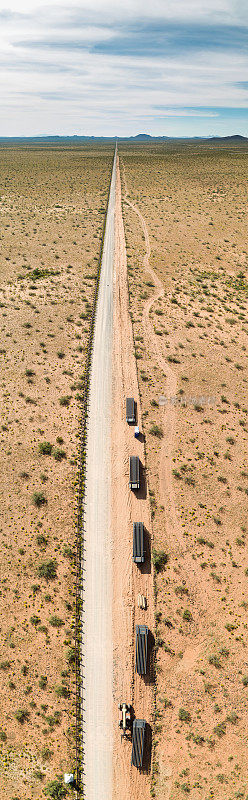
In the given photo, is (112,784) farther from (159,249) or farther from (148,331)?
(159,249)

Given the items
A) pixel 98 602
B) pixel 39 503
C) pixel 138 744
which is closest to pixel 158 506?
pixel 98 602

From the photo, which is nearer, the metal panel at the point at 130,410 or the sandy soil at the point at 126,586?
the sandy soil at the point at 126,586

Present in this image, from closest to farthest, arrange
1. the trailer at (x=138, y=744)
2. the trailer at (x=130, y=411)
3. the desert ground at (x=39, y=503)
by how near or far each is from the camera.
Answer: the trailer at (x=138, y=744), the desert ground at (x=39, y=503), the trailer at (x=130, y=411)

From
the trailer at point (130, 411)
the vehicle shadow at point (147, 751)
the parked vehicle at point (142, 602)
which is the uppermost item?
the trailer at point (130, 411)

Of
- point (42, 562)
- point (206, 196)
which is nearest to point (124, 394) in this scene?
point (42, 562)

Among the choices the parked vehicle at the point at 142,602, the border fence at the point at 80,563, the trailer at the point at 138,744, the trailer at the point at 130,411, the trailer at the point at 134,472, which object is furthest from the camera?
the trailer at the point at 130,411

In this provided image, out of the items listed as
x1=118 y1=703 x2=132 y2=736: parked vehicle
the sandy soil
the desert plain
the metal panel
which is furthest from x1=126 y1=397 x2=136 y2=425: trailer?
x1=118 y1=703 x2=132 y2=736: parked vehicle

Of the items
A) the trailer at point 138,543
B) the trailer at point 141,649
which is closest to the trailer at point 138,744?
the trailer at point 141,649

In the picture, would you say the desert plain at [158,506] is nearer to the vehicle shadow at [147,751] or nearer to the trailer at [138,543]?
the vehicle shadow at [147,751]
